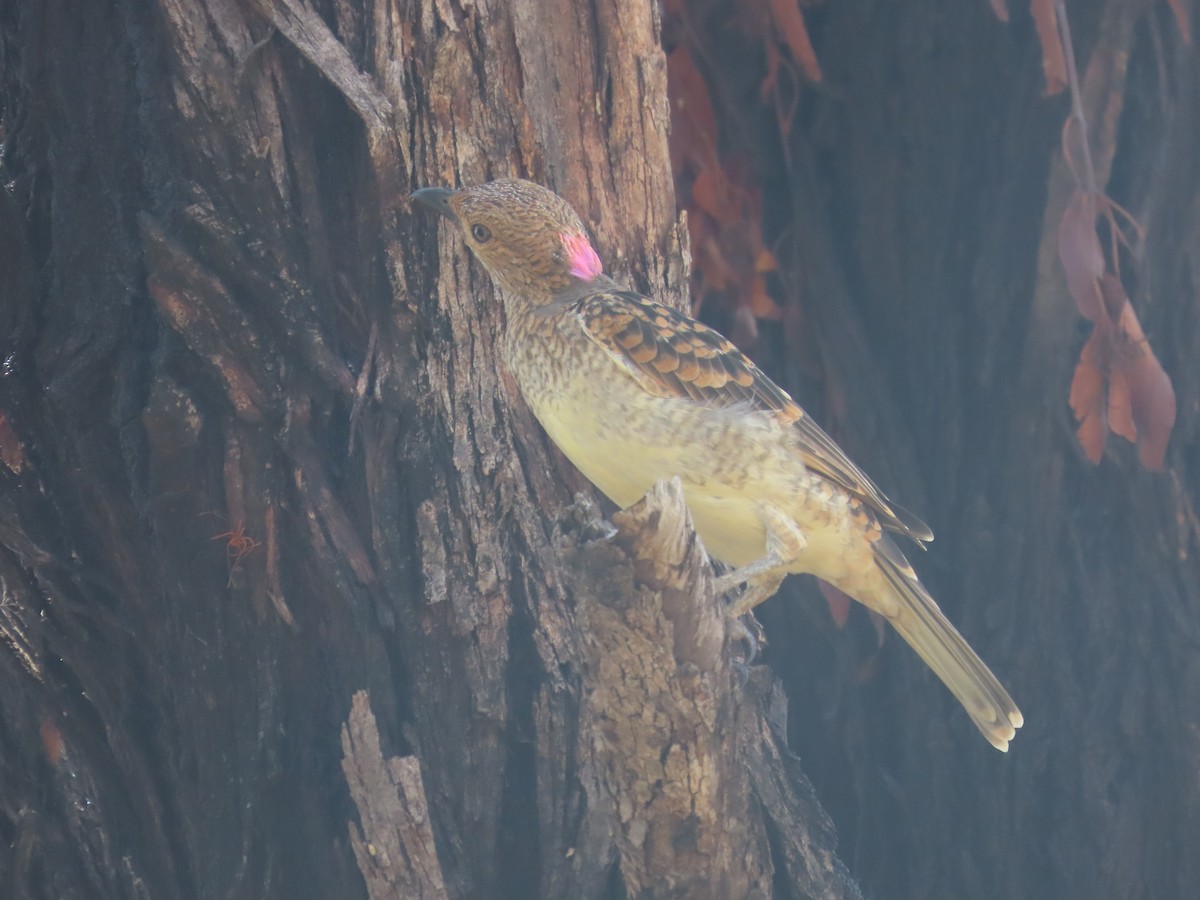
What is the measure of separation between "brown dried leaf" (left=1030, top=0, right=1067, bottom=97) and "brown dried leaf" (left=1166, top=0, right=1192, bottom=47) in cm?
48

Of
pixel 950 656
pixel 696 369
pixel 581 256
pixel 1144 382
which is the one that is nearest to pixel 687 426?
pixel 696 369

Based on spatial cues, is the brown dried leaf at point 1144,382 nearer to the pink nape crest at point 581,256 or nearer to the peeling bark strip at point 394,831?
the pink nape crest at point 581,256

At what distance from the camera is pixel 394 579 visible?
3.34 meters

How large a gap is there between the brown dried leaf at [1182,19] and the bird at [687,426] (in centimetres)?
184

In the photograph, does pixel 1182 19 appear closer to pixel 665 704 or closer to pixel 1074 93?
pixel 1074 93

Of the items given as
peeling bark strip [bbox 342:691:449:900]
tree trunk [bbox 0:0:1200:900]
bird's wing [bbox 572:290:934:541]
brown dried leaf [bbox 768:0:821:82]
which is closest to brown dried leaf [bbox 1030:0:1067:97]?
tree trunk [bbox 0:0:1200:900]

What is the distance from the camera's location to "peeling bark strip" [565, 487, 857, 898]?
248 centimetres

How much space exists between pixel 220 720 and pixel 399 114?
1813 mm

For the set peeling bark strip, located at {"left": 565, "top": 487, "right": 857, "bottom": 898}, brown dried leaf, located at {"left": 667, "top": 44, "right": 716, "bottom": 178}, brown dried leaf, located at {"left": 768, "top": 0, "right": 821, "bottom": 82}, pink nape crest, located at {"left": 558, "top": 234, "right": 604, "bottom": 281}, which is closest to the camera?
peeling bark strip, located at {"left": 565, "top": 487, "right": 857, "bottom": 898}

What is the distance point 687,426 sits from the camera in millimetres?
3180

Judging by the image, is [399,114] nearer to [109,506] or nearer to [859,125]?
[109,506]

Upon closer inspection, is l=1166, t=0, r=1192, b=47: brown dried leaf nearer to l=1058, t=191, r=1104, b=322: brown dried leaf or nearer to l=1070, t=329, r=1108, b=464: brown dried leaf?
l=1058, t=191, r=1104, b=322: brown dried leaf

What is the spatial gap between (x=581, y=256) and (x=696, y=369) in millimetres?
488

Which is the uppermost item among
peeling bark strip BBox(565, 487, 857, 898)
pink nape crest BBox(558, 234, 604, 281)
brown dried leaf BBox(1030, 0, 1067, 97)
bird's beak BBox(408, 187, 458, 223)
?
brown dried leaf BBox(1030, 0, 1067, 97)
